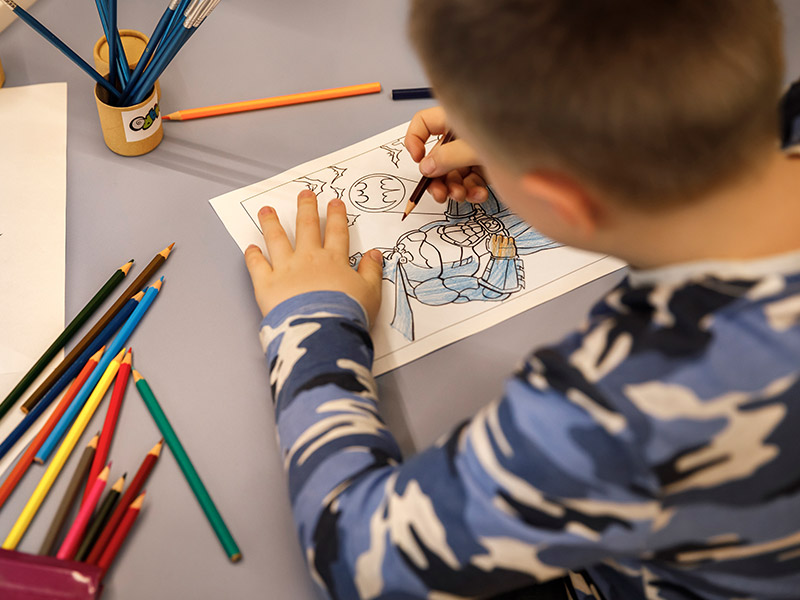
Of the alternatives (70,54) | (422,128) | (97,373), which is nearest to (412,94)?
(422,128)

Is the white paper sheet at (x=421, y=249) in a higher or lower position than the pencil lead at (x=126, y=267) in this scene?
lower

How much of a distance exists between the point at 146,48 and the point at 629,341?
1.71ft

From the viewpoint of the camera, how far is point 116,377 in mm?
A: 545

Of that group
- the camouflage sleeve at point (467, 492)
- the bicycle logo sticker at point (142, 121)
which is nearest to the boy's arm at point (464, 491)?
the camouflage sleeve at point (467, 492)

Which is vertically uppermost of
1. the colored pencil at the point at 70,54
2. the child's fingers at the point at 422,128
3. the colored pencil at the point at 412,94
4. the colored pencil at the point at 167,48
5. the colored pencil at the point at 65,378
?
the colored pencil at the point at 70,54

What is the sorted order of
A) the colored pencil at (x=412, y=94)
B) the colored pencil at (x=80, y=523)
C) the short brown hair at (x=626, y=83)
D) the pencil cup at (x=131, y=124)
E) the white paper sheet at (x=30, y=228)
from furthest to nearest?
the colored pencil at (x=412, y=94)
the pencil cup at (x=131, y=124)
the white paper sheet at (x=30, y=228)
the colored pencil at (x=80, y=523)
the short brown hair at (x=626, y=83)

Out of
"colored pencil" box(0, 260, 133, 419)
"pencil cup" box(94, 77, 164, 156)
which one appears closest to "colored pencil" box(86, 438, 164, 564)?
"colored pencil" box(0, 260, 133, 419)

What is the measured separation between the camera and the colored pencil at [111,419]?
1.63 ft

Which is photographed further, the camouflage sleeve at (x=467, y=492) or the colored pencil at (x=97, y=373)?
the colored pencil at (x=97, y=373)

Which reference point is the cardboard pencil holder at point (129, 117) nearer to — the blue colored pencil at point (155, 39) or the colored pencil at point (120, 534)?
the blue colored pencil at point (155, 39)

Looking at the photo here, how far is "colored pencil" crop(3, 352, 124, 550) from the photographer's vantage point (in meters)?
0.47

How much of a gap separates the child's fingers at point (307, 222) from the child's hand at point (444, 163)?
110 millimetres

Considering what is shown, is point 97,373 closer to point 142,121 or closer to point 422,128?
point 142,121

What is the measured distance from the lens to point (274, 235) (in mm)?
628
